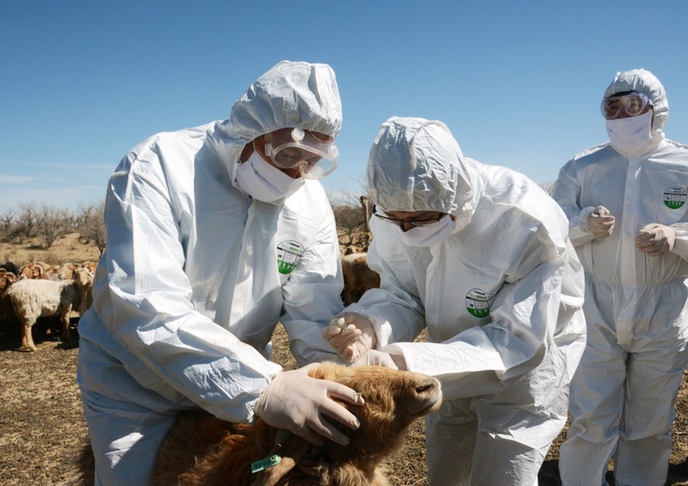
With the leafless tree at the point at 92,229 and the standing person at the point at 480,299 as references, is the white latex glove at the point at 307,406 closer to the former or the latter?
the standing person at the point at 480,299

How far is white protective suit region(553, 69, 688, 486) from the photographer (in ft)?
15.4

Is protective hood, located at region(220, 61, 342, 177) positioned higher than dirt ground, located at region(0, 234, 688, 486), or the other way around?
protective hood, located at region(220, 61, 342, 177)

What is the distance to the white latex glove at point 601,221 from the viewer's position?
4574 mm

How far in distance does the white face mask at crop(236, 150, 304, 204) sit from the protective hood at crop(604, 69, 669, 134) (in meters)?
3.57

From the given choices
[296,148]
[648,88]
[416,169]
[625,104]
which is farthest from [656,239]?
[296,148]

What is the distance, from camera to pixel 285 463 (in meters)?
2.11

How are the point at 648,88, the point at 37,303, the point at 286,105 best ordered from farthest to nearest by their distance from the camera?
the point at 37,303 → the point at 648,88 → the point at 286,105

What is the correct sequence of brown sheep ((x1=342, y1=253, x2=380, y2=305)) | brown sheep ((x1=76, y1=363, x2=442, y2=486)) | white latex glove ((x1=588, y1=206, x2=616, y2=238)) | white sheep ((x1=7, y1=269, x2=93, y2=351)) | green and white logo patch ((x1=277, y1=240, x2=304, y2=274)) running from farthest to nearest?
brown sheep ((x1=342, y1=253, x2=380, y2=305))
white sheep ((x1=7, y1=269, x2=93, y2=351))
white latex glove ((x1=588, y1=206, x2=616, y2=238))
green and white logo patch ((x1=277, y1=240, x2=304, y2=274))
brown sheep ((x1=76, y1=363, x2=442, y2=486))

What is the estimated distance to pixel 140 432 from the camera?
251 centimetres

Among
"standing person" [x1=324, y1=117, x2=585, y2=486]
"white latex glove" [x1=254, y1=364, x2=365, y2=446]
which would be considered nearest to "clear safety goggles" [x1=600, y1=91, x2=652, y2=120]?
"standing person" [x1=324, y1=117, x2=585, y2=486]

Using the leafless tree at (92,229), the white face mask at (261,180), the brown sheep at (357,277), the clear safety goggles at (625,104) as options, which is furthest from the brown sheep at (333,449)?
the leafless tree at (92,229)

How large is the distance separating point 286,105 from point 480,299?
1340 millimetres

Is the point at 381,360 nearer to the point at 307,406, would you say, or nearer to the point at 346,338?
the point at 346,338

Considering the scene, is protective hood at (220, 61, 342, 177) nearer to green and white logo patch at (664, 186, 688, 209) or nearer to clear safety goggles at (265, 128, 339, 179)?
clear safety goggles at (265, 128, 339, 179)
